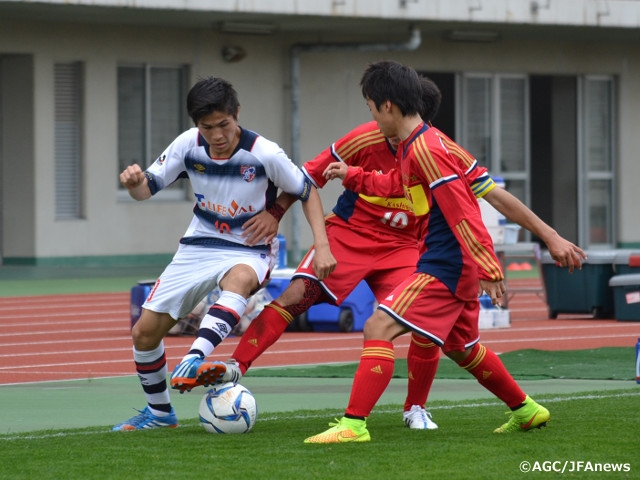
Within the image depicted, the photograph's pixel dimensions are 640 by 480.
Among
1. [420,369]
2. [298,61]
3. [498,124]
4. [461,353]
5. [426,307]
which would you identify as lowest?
[420,369]

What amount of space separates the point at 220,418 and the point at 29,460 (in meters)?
1.20

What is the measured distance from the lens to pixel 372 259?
27.6 ft

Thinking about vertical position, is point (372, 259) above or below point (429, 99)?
below

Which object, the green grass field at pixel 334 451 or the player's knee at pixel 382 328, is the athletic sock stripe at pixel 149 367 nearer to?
the green grass field at pixel 334 451

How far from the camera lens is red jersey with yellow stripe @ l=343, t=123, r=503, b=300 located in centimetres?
708

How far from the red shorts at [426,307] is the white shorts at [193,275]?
1.04 metres

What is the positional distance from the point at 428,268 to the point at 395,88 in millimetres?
924

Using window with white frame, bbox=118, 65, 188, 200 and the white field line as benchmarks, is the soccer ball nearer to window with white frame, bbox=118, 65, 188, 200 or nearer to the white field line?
the white field line

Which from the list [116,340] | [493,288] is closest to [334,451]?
[493,288]

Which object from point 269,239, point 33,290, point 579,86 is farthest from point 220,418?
point 579,86

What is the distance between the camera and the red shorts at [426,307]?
7.18 metres

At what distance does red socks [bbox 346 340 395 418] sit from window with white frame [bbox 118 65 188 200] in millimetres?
19216

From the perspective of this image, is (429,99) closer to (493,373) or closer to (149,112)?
(493,373)

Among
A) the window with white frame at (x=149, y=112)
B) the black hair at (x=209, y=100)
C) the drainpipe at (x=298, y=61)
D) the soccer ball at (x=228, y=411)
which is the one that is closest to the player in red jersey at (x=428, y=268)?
the soccer ball at (x=228, y=411)
